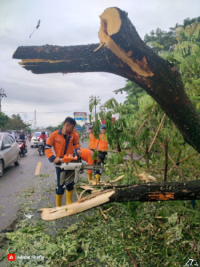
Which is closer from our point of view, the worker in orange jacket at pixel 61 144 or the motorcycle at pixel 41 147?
the worker in orange jacket at pixel 61 144

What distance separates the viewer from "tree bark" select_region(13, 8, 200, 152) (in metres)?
1.57

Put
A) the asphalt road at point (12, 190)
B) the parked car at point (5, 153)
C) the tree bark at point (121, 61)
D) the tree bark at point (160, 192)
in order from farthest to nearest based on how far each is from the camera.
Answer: the parked car at point (5, 153) < the asphalt road at point (12, 190) < the tree bark at point (160, 192) < the tree bark at point (121, 61)

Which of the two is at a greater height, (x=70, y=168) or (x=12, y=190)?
(x=70, y=168)

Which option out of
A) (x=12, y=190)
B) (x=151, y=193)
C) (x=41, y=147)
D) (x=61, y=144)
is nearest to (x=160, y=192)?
Answer: (x=151, y=193)

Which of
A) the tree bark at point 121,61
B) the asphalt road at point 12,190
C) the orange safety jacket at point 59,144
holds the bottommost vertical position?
the asphalt road at point 12,190

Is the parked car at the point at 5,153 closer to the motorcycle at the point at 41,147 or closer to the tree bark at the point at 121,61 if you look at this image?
the motorcycle at the point at 41,147

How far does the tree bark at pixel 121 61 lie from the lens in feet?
5.16

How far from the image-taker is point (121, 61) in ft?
5.47

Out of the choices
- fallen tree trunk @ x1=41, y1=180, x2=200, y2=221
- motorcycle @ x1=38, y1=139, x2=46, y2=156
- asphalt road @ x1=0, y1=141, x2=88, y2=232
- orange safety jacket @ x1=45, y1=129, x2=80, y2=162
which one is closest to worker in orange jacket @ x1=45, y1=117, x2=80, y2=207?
orange safety jacket @ x1=45, y1=129, x2=80, y2=162

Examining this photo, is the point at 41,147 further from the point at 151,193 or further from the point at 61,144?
the point at 151,193

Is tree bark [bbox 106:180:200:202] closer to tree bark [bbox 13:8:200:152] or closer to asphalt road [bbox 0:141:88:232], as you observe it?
tree bark [bbox 13:8:200:152]

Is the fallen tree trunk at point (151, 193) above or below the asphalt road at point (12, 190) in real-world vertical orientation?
above

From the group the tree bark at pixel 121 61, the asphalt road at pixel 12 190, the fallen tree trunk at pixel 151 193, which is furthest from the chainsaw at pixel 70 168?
the tree bark at pixel 121 61

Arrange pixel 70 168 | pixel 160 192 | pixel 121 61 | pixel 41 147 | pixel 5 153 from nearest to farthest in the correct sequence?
pixel 121 61, pixel 160 192, pixel 70 168, pixel 5 153, pixel 41 147
